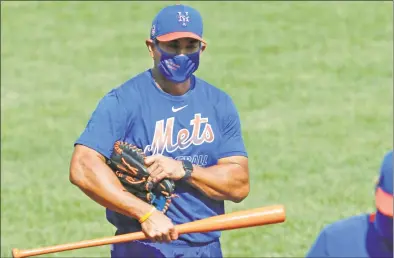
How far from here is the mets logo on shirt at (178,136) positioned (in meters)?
6.46

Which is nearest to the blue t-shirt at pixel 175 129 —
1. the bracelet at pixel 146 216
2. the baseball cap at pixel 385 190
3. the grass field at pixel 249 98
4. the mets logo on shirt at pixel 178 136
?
the mets logo on shirt at pixel 178 136

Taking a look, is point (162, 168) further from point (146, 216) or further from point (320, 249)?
point (320, 249)

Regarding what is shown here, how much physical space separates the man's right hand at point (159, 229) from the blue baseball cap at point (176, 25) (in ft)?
3.38

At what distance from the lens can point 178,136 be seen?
6508 mm

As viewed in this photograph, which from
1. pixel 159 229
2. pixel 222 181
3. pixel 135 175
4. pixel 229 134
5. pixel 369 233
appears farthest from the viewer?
pixel 229 134

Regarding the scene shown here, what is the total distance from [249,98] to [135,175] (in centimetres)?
950

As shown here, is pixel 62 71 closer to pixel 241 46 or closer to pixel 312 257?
pixel 241 46

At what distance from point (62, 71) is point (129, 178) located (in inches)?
445

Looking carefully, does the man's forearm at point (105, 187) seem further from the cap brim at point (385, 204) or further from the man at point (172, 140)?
the cap brim at point (385, 204)

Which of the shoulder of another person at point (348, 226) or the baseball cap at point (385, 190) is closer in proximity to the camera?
the baseball cap at point (385, 190)

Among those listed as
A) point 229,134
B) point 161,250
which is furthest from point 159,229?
point 229,134

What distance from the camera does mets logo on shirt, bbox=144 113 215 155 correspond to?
21.2 ft

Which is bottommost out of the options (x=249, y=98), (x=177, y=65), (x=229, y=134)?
(x=249, y=98)

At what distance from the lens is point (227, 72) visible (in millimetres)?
17062
